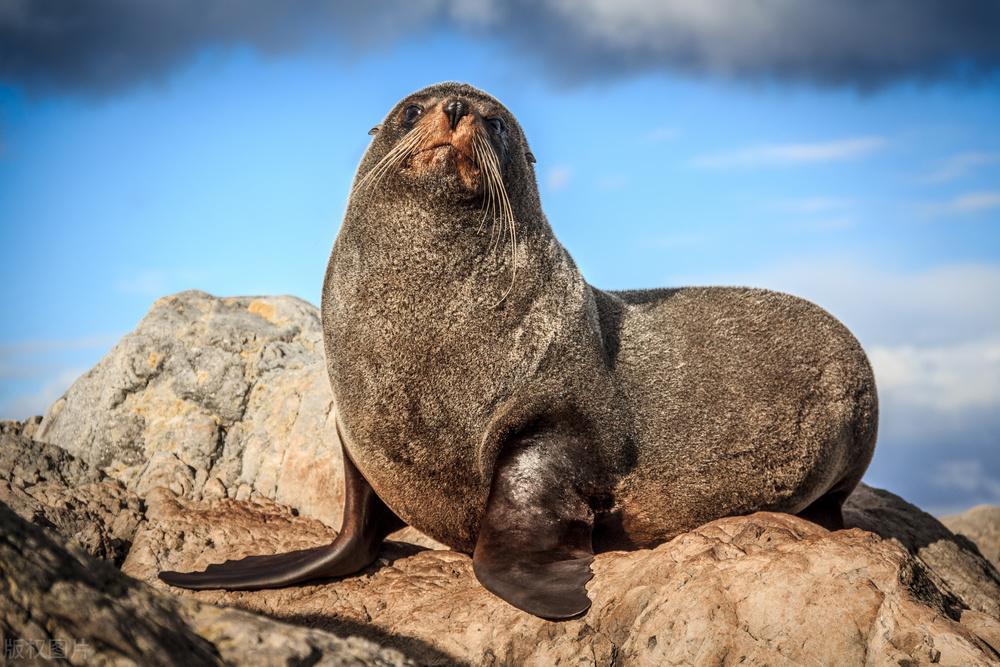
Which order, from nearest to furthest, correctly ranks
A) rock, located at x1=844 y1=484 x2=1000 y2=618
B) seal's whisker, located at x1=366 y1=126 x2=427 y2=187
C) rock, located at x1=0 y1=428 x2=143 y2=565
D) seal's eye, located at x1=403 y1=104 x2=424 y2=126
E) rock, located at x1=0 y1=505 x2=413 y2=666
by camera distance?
rock, located at x1=0 y1=505 x2=413 y2=666 → seal's whisker, located at x1=366 y1=126 x2=427 y2=187 → seal's eye, located at x1=403 y1=104 x2=424 y2=126 → rock, located at x1=0 y1=428 x2=143 y2=565 → rock, located at x1=844 y1=484 x2=1000 y2=618

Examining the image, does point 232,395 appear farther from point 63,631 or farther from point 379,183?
point 63,631

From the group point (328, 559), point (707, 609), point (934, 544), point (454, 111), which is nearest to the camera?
point (707, 609)

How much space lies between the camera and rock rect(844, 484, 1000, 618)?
8.84 m

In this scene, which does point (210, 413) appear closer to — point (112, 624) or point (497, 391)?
point (497, 391)

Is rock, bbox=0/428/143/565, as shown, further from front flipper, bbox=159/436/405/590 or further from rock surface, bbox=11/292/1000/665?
front flipper, bbox=159/436/405/590

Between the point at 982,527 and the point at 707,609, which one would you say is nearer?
the point at 707,609

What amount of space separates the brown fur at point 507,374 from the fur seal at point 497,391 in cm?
1

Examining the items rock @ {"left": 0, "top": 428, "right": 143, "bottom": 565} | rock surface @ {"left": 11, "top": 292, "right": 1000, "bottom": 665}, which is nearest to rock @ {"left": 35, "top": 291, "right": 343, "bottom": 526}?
rock surface @ {"left": 11, "top": 292, "right": 1000, "bottom": 665}

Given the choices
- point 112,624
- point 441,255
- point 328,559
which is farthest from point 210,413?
point 112,624

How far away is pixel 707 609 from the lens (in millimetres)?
5465

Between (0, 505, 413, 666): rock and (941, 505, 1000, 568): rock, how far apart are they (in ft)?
32.1

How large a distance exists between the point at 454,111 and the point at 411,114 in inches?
22.2

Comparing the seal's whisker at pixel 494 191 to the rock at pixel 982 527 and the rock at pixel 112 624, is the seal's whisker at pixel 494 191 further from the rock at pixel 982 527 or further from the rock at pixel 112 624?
the rock at pixel 982 527

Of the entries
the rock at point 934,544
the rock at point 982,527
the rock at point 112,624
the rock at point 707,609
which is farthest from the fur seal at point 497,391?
the rock at point 982,527
